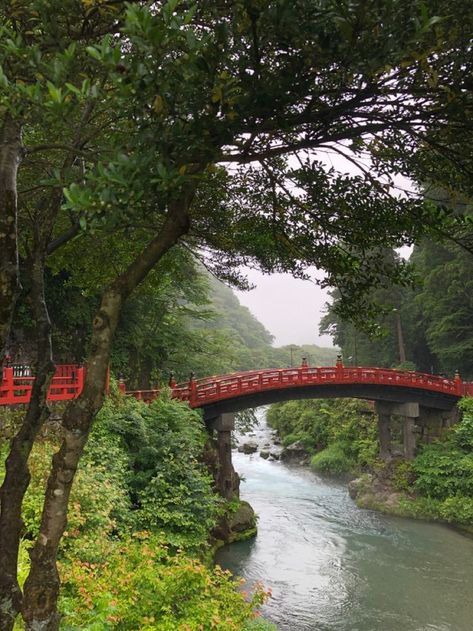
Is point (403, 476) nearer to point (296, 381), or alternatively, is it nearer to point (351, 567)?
point (296, 381)

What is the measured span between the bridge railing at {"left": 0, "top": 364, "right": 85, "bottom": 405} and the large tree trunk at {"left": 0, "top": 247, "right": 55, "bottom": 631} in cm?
742

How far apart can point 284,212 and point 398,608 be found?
11.2m

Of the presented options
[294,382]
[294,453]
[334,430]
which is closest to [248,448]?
[294,453]

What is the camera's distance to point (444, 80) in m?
3.91

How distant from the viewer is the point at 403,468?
22922 mm

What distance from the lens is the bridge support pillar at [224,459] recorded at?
61.1ft

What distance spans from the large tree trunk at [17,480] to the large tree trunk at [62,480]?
11.2 inches

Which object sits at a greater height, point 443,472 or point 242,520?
point 443,472

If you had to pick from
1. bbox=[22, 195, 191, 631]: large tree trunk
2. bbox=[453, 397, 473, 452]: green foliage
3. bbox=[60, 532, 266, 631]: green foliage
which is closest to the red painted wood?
bbox=[453, 397, 473, 452]: green foliage

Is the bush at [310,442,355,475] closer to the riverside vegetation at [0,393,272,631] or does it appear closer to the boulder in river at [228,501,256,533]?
the boulder in river at [228,501,256,533]

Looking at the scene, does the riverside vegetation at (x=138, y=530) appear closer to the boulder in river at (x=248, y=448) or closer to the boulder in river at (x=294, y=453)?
the boulder in river at (x=294, y=453)

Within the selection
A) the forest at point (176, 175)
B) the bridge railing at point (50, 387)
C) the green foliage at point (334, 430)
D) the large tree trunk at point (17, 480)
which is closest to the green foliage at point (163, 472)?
the forest at point (176, 175)

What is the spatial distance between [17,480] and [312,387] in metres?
19.9

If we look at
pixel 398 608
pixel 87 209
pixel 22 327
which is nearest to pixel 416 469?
pixel 398 608
